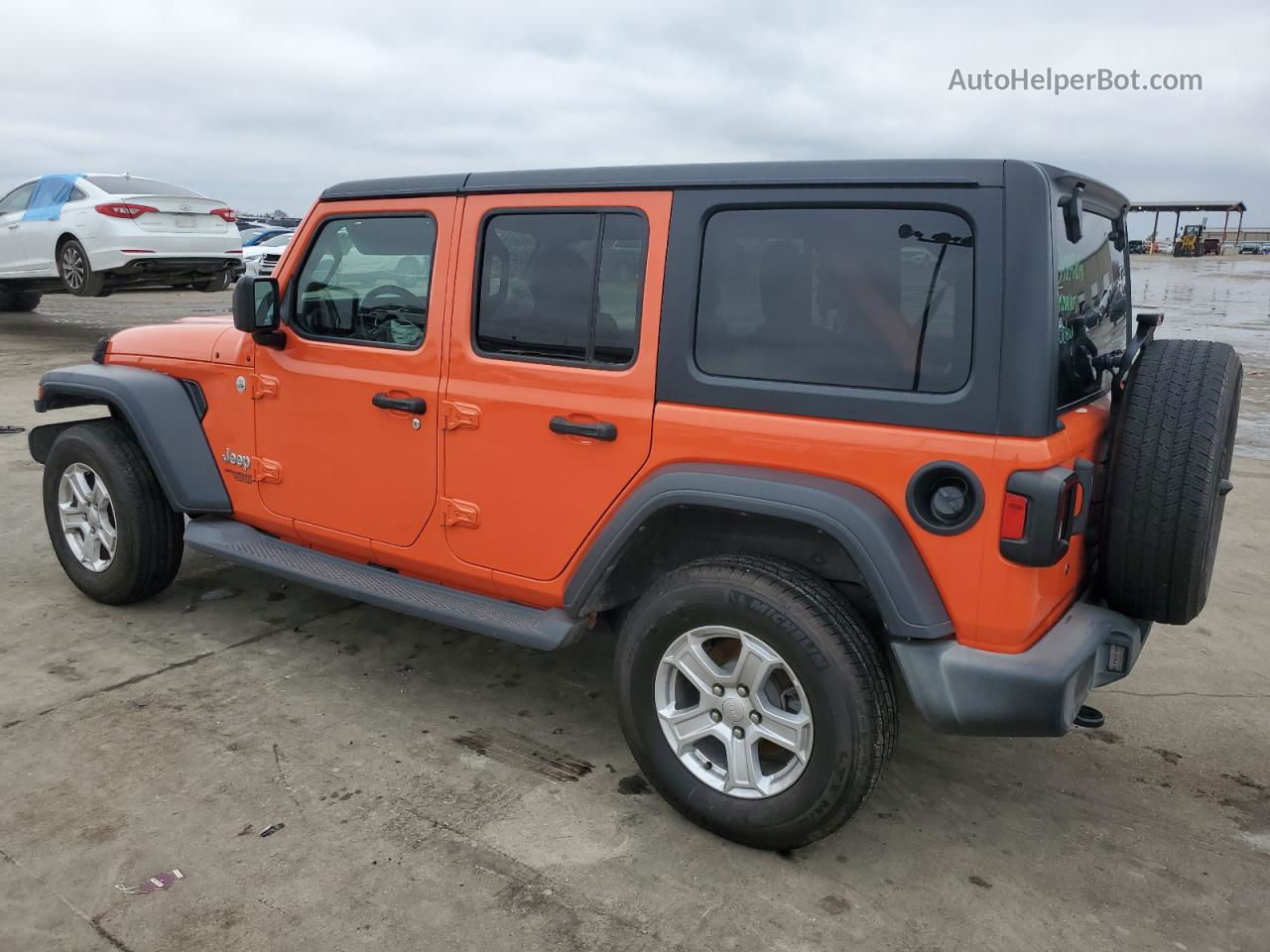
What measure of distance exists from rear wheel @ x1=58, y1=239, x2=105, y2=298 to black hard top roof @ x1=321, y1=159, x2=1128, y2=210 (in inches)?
379

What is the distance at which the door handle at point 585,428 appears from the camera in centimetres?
282

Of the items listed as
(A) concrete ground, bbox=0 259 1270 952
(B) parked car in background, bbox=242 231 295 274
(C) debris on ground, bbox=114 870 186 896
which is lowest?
(C) debris on ground, bbox=114 870 186 896

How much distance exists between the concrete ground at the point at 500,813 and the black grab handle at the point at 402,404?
106cm

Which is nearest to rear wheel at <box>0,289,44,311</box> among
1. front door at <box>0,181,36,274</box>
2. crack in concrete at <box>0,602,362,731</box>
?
front door at <box>0,181,36,274</box>

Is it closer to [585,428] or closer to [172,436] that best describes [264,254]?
[172,436]

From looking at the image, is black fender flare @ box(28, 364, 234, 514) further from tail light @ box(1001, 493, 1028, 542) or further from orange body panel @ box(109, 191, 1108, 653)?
tail light @ box(1001, 493, 1028, 542)

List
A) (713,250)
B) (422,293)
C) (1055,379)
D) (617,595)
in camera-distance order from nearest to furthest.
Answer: (1055,379) → (713,250) → (617,595) → (422,293)

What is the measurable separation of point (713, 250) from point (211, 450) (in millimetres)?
2354

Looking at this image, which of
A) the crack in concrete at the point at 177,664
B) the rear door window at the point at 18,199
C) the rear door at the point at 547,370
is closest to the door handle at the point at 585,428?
the rear door at the point at 547,370

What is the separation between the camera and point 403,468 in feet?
10.9

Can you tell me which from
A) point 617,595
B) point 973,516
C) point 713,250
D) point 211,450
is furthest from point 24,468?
point 973,516

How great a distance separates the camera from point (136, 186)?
38.3 ft

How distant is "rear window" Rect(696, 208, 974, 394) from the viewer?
7.80 feet

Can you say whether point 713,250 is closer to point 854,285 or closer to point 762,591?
point 854,285
